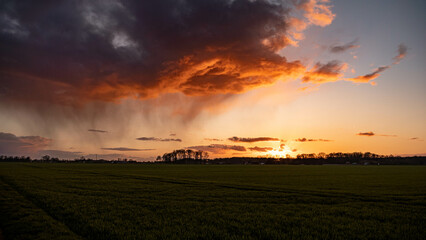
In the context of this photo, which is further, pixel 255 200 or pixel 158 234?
pixel 255 200

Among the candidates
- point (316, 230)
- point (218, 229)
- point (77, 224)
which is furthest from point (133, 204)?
point (316, 230)

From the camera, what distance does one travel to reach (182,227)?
1252 centimetres

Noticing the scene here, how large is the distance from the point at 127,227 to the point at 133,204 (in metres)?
6.57

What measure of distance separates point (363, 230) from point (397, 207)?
28.5ft

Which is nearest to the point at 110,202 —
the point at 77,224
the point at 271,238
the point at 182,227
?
the point at 77,224

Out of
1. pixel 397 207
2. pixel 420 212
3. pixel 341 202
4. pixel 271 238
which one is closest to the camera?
pixel 271 238

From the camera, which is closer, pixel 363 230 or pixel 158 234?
pixel 158 234

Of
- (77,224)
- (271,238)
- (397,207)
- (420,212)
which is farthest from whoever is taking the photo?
(397,207)

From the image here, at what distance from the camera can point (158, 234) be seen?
11438mm

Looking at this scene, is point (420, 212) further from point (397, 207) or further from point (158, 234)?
point (158, 234)

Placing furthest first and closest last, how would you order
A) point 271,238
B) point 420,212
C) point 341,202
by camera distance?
1. point 341,202
2. point 420,212
3. point 271,238

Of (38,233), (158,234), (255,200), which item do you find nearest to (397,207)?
(255,200)

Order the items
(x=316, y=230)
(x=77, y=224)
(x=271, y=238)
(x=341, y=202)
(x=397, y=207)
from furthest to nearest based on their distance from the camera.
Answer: (x=341, y=202)
(x=397, y=207)
(x=77, y=224)
(x=316, y=230)
(x=271, y=238)

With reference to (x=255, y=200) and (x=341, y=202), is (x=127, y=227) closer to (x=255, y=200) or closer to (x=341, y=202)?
(x=255, y=200)
